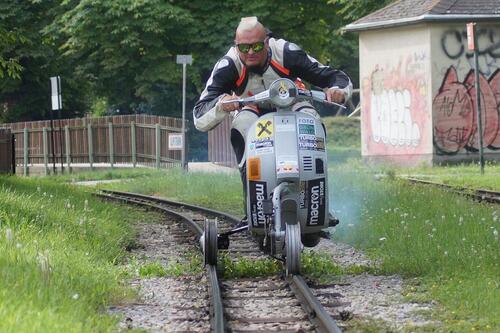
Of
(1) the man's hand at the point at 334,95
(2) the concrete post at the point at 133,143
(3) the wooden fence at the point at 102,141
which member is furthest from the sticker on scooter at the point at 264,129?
(2) the concrete post at the point at 133,143

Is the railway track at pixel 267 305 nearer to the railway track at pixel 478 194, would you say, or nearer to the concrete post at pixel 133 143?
the railway track at pixel 478 194

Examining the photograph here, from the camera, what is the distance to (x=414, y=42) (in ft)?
106

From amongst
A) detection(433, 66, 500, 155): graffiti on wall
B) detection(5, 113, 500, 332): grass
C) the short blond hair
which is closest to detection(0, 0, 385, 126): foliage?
detection(433, 66, 500, 155): graffiti on wall

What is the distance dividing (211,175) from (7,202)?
13702 millimetres

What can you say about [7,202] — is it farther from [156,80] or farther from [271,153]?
[156,80]

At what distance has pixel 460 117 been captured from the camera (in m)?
31.6

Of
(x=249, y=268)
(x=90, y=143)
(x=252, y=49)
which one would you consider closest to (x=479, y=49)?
(x=90, y=143)

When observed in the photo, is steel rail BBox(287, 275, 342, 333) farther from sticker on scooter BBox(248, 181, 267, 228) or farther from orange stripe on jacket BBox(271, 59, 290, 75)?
orange stripe on jacket BBox(271, 59, 290, 75)

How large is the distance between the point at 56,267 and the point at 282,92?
2.14 metres

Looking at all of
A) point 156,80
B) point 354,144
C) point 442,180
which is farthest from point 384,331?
point 354,144

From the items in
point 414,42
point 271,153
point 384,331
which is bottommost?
point 384,331

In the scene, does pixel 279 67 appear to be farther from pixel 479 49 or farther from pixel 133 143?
pixel 133 143

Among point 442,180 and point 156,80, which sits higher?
point 156,80

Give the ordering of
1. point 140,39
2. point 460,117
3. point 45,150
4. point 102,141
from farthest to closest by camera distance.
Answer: point 45,150, point 102,141, point 140,39, point 460,117
